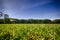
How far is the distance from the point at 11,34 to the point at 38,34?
0.46 metres

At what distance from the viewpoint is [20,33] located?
1.79 m

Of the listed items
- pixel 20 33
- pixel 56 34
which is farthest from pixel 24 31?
pixel 56 34

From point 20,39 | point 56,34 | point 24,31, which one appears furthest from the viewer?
point 56,34

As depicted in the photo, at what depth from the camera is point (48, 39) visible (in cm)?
183

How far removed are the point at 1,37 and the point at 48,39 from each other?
82cm

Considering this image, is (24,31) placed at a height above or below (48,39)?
above

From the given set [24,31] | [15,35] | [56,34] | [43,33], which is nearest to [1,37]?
[15,35]

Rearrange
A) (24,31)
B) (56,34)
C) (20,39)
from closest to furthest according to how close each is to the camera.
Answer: (20,39) < (24,31) < (56,34)

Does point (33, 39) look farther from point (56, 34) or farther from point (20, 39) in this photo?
point (56, 34)

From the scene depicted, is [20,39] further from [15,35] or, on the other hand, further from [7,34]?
[7,34]

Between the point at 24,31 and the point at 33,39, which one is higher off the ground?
the point at 24,31

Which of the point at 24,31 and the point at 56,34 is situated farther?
the point at 56,34

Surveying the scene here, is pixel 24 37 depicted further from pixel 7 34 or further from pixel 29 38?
pixel 7 34

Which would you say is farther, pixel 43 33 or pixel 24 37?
pixel 43 33
